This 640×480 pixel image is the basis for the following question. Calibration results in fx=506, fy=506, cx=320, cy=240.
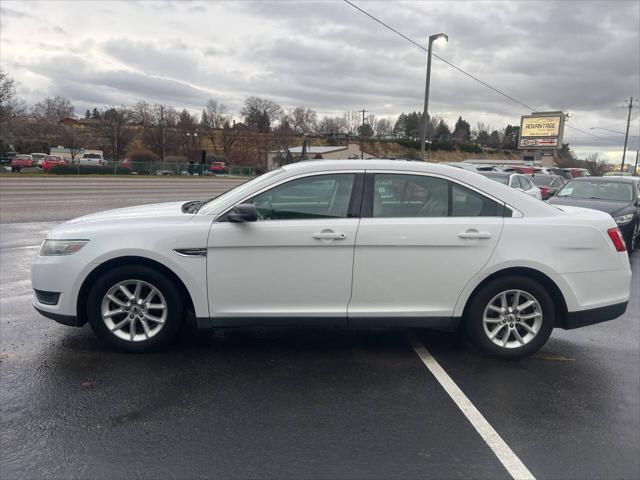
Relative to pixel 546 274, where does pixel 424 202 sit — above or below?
above

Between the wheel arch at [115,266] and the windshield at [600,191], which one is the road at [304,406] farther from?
the windshield at [600,191]

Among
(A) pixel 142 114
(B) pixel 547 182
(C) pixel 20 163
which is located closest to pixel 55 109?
(A) pixel 142 114

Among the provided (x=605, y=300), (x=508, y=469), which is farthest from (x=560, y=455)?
(x=605, y=300)

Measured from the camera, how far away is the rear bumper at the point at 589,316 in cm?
436

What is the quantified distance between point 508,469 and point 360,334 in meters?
2.27

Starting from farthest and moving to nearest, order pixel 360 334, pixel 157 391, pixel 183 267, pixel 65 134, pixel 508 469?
pixel 65 134 < pixel 360 334 < pixel 183 267 < pixel 157 391 < pixel 508 469

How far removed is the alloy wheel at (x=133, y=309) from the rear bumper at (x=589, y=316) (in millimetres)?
3458

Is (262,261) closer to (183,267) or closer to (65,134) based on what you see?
(183,267)

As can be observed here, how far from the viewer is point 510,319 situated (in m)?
4.37

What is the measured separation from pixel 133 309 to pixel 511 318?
3.23 meters

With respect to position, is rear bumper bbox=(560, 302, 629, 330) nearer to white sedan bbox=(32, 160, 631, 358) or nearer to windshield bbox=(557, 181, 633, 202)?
white sedan bbox=(32, 160, 631, 358)

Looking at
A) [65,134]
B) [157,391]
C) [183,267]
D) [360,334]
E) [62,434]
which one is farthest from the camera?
[65,134]

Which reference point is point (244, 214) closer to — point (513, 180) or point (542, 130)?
point (513, 180)

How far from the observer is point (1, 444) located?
298 cm
